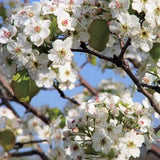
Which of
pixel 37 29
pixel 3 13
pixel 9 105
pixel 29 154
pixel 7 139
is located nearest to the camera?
pixel 37 29

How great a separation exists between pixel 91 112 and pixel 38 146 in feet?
5.81

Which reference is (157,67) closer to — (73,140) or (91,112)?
(91,112)

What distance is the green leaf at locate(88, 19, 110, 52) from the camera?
5.13 ft

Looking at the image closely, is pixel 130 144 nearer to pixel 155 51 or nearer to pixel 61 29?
pixel 155 51

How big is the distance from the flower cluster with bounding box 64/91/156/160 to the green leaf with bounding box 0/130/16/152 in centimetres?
61

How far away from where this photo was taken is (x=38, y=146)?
3.45m

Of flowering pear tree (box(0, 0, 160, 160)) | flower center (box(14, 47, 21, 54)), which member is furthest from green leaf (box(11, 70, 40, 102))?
flower center (box(14, 47, 21, 54))

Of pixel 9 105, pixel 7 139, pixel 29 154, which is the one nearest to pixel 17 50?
pixel 7 139

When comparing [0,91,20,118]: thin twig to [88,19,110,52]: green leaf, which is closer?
[88,19,110,52]: green leaf

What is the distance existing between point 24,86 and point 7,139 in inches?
28.7

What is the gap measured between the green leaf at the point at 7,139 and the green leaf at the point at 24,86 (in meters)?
0.52

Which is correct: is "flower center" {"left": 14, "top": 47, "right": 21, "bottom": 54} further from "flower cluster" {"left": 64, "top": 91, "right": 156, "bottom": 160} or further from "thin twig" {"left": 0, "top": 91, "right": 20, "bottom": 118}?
"thin twig" {"left": 0, "top": 91, "right": 20, "bottom": 118}

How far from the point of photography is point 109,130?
170 cm

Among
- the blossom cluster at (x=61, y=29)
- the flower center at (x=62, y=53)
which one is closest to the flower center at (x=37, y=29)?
the blossom cluster at (x=61, y=29)
